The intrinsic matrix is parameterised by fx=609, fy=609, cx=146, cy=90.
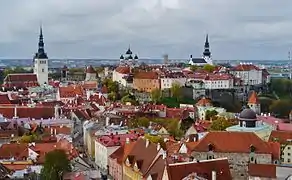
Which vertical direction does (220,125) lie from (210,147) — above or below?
below

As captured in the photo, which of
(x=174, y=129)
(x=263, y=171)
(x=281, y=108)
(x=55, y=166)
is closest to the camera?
(x=263, y=171)

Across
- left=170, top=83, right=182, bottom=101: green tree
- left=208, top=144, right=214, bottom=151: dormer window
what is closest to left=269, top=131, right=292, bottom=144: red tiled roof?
left=208, top=144, right=214, bottom=151: dormer window

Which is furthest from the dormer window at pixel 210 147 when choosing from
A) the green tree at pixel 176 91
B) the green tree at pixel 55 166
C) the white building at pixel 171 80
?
the white building at pixel 171 80

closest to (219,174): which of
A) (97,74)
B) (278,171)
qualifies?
(278,171)

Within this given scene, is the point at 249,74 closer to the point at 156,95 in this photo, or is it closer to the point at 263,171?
the point at 156,95

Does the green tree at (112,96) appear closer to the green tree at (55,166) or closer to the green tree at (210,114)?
the green tree at (210,114)

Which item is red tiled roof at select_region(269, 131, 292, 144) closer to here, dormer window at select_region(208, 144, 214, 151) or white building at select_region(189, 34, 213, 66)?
dormer window at select_region(208, 144, 214, 151)

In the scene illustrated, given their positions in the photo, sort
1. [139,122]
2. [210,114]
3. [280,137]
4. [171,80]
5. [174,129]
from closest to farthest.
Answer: [280,137], [174,129], [139,122], [210,114], [171,80]

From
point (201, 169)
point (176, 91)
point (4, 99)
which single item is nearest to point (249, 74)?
point (176, 91)
